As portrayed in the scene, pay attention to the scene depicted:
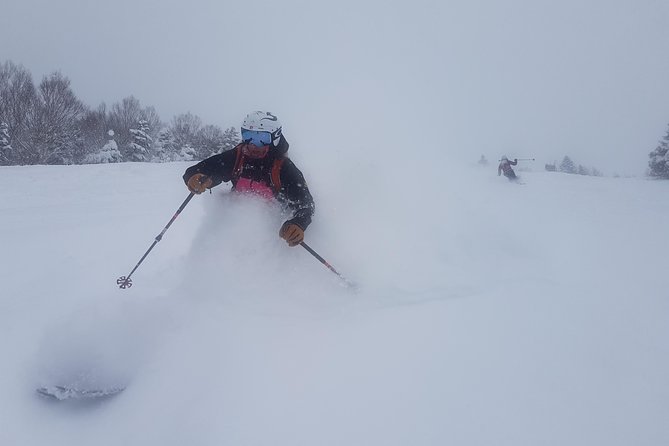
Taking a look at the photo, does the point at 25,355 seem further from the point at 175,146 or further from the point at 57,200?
the point at 175,146

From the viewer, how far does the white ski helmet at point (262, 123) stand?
4.21 m

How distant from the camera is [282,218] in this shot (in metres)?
4.59

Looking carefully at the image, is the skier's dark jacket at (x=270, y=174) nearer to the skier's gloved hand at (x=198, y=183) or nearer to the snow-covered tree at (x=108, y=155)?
the skier's gloved hand at (x=198, y=183)

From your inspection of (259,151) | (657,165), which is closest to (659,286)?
(259,151)

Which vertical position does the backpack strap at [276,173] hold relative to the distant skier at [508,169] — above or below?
above

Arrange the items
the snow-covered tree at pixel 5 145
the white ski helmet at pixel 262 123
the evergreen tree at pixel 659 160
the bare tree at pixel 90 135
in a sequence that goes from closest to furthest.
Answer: the white ski helmet at pixel 262 123, the evergreen tree at pixel 659 160, the snow-covered tree at pixel 5 145, the bare tree at pixel 90 135

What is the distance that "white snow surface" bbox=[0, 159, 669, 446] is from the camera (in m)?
2.42

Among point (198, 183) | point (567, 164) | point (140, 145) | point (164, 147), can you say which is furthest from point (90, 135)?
point (567, 164)

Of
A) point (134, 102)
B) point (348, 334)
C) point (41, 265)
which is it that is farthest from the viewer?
point (134, 102)

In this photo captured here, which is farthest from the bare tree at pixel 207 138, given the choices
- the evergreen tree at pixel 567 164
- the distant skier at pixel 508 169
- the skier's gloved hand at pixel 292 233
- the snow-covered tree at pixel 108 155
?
the evergreen tree at pixel 567 164

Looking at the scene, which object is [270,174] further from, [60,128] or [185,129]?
[185,129]

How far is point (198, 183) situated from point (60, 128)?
3793 centimetres

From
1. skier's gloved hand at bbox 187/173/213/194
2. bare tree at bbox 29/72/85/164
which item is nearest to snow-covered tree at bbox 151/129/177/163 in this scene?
bare tree at bbox 29/72/85/164

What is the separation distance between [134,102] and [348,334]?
2078 inches
